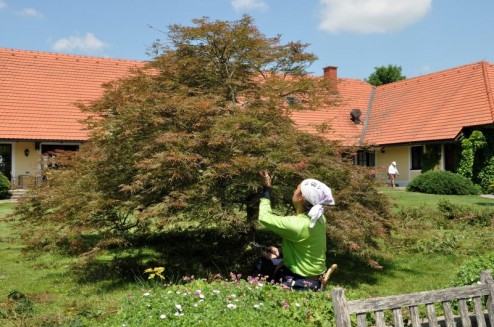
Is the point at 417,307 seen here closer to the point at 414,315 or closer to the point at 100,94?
the point at 414,315

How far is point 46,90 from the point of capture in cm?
2377

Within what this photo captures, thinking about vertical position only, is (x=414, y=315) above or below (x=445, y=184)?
below

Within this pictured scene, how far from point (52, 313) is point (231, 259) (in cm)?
281

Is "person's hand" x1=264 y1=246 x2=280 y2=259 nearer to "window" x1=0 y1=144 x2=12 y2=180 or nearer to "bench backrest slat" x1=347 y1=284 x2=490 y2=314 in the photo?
"bench backrest slat" x1=347 y1=284 x2=490 y2=314

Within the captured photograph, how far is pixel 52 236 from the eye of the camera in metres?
6.95

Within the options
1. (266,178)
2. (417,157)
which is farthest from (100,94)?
(266,178)

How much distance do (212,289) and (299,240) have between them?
919 millimetres

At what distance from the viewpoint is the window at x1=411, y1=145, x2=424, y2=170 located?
26880mm

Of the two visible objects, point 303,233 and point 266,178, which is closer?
point 303,233

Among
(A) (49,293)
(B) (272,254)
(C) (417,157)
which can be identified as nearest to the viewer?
(B) (272,254)

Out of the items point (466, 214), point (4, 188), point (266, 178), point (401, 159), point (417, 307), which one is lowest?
point (466, 214)

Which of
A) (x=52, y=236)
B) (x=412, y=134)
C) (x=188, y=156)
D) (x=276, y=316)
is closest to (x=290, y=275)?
(x=276, y=316)

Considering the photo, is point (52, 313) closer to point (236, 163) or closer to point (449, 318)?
point (236, 163)

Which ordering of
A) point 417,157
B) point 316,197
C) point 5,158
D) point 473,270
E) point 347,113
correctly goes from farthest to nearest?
point 347,113, point 417,157, point 5,158, point 473,270, point 316,197
